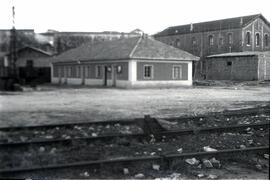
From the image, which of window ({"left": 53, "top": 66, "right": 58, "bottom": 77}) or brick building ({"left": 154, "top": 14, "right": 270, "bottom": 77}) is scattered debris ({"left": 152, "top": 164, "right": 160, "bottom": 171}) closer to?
window ({"left": 53, "top": 66, "right": 58, "bottom": 77})

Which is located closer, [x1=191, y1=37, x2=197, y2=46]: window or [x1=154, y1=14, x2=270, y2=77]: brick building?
[x1=154, y1=14, x2=270, y2=77]: brick building

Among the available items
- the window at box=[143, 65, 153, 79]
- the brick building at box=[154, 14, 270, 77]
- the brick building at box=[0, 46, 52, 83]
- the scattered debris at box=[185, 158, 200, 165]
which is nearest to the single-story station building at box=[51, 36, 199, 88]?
the window at box=[143, 65, 153, 79]

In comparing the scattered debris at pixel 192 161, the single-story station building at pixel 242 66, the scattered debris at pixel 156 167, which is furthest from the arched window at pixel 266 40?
the scattered debris at pixel 156 167

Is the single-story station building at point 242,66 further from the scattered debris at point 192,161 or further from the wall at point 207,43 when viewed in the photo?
the scattered debris at point 192,161

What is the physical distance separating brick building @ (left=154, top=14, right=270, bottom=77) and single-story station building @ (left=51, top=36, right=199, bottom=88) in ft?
57.0

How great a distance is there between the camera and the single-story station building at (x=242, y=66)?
43156mm

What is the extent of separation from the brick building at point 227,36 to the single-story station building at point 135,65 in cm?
1737

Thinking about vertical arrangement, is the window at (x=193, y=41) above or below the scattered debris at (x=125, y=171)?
above

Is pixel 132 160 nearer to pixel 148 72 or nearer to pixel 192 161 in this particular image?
pixel 192 161

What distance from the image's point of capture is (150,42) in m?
38.0

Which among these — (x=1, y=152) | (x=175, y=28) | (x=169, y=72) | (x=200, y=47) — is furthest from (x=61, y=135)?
(x=175, y=28)

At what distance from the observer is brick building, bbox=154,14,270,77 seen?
173 feet

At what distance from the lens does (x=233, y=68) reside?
4616cm

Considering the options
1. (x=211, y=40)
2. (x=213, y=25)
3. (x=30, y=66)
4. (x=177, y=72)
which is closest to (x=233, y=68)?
(x=211, y=40)
